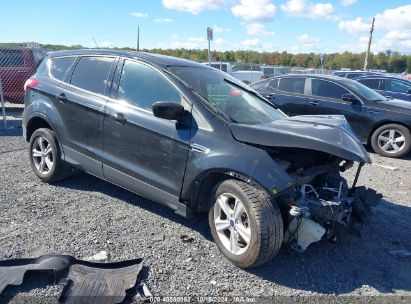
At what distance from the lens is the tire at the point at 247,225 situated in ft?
10.1

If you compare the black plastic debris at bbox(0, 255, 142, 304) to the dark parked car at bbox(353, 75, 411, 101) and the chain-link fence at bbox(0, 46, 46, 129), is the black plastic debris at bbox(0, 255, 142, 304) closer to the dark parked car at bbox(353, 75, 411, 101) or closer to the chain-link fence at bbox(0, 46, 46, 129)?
the chain-link fence at bbox(0, 46, 46, 129)

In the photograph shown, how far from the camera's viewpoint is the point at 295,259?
3.55 metres

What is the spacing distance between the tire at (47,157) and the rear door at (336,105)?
18.9 feet

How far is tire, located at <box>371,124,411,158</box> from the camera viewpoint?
25.3 ft

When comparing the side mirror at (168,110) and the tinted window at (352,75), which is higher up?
the tinted window at (352,75)

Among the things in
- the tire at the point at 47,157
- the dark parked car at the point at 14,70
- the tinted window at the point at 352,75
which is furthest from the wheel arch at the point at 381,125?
the dark parked car at the point at 14,70

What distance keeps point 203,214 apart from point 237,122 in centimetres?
134

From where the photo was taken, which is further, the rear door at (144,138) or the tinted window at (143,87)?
the tinted window at (143,87)

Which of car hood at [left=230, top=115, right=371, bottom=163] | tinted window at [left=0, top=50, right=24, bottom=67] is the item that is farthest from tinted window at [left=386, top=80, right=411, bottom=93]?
tinted window at [left=0, top=50, right=24, bottom=67]

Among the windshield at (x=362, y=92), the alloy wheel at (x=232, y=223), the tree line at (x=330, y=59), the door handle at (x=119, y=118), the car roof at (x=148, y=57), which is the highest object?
the tree line at (x=330, y=59)

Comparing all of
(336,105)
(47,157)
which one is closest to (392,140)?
(336,105)

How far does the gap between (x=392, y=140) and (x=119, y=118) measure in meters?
6.17

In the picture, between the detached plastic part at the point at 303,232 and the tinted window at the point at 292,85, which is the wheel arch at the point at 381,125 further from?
the detached plastic part at the point at 303,232

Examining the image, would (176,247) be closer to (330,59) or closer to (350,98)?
(350,98)
